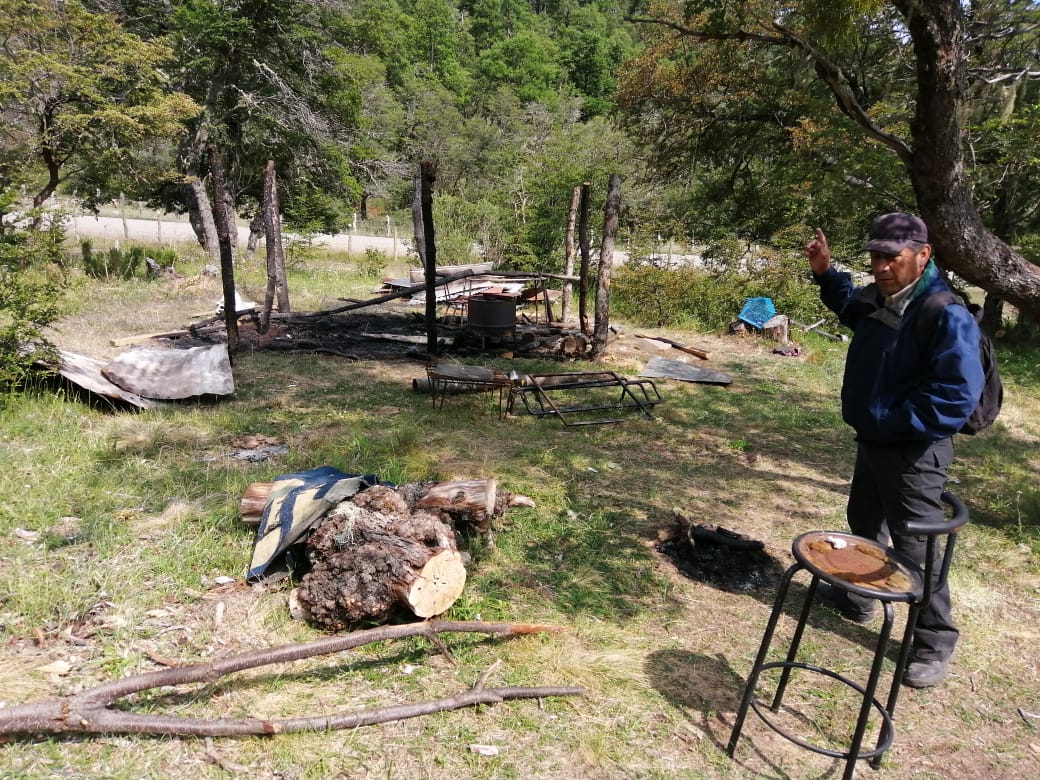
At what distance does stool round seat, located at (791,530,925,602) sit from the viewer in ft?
7.09

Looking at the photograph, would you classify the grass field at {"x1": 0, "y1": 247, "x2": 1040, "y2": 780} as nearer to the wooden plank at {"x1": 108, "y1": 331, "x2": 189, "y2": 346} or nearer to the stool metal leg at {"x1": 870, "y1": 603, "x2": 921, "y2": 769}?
the stool metal leg at {"x1": 870, "y1": 603, "x2": 921, "y2": 769}

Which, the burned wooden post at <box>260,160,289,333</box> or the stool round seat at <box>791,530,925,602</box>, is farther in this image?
the burned wooden post at <box>260,160,289,333</box>

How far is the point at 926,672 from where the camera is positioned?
3.07 m

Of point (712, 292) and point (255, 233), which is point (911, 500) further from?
point (255, 233)

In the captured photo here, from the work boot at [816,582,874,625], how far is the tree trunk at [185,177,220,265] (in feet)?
58.2

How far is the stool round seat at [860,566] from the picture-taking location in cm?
216

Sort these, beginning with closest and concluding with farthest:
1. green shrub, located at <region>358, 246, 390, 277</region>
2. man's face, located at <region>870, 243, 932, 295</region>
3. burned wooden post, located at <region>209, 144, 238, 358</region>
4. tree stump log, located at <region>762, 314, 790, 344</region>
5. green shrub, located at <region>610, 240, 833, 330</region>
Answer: man's face, located at <region>870, 243, 932, 295</region>
burned wooden post, located at <region>209, 144, 238, 358</region>
tree stump log, located at <region>762, 314, 790, 344</region>
green shrub, located at <region>610, 240, 833, 330</region>
green shrub, located at <region>358, 246, 390, 277</region>

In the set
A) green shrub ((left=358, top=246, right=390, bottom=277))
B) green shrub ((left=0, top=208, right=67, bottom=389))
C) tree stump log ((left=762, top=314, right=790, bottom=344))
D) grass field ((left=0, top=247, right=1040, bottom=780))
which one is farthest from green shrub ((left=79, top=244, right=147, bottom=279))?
tree stump log ((left=762, top=314, right=790, bottom=344))

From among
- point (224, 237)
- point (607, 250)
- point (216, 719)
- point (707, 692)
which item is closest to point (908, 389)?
point (707, 692)

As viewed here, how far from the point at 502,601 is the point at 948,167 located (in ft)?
12.3

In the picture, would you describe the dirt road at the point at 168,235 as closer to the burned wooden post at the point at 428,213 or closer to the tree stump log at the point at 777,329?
the tree stump log at the point at 777,329

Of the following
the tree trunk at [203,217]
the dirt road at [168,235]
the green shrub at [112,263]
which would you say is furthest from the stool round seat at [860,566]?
the dirt road at [168,235]

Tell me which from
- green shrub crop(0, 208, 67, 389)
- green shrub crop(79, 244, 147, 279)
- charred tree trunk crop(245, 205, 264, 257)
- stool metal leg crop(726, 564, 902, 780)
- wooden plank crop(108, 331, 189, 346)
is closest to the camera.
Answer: stool metal leg crop(726, 564, 902, 780)

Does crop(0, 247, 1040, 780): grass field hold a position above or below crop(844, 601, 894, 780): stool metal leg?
below
